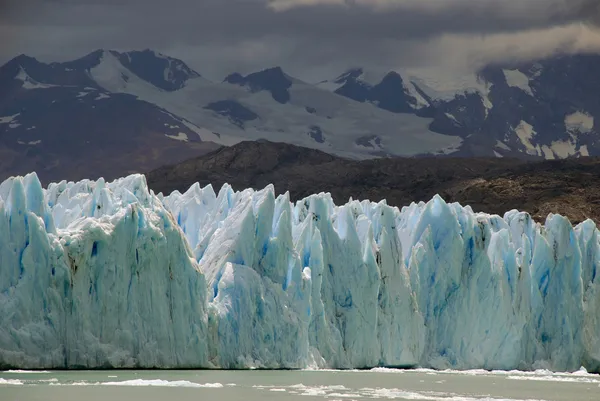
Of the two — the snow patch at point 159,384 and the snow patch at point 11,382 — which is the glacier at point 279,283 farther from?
the snow patch at point 159,384

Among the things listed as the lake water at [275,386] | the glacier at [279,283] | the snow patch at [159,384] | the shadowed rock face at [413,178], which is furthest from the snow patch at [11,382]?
the shadowed rock face at [413,178]

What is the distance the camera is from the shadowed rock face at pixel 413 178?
130250mm

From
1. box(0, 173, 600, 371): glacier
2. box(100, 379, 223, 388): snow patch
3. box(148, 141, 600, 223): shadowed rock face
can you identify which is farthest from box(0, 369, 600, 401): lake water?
box(148, 141, 600, 223): shadowed rock face

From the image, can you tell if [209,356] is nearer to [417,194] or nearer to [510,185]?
[510,185]

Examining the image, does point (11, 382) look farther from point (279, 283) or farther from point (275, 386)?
point (279, 283)

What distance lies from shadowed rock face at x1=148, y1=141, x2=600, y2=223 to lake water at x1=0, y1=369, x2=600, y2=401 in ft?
226

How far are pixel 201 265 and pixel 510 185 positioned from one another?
93.7m

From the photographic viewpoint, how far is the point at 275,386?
40.6 m

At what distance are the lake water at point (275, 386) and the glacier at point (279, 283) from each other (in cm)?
142

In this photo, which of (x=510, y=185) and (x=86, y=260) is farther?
(x=510, y=185)

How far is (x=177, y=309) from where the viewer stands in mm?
45219

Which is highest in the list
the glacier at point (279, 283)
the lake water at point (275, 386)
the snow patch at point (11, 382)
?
the glacier at point (279, 283)

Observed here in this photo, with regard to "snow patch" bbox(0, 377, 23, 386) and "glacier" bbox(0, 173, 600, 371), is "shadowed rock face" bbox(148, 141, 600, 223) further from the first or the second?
"snow patch" bbox(0, 377, 23, 386)

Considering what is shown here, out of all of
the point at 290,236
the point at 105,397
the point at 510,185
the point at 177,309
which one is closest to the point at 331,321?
the point at 290,236
